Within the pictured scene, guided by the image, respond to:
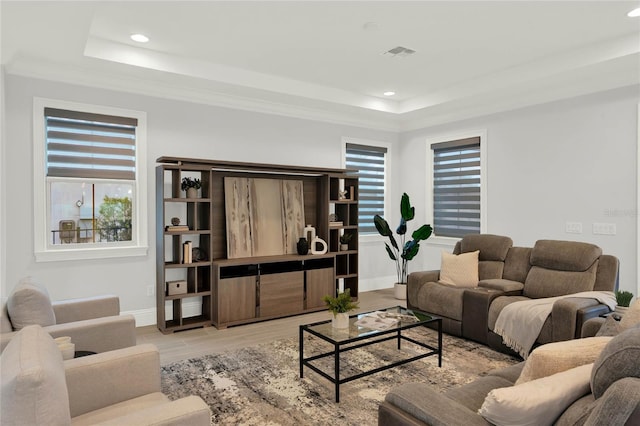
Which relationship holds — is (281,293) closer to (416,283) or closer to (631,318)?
(416,283)

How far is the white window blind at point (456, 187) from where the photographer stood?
5.93 meters

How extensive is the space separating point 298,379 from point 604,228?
12.1ft

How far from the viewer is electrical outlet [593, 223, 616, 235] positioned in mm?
4465

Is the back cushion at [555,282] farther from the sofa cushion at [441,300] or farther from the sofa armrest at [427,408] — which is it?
the sofa armrest at [427,408]

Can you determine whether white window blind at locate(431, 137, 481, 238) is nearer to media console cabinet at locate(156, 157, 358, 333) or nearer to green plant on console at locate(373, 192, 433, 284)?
green plant on console at locate(373, 192, 433, 284)

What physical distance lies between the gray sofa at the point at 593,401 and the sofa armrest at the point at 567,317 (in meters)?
1.79

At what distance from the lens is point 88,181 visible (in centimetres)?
436

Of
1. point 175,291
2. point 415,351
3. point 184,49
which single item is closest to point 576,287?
point 415,351

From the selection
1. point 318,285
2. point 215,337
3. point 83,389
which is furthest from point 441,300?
point 83,389

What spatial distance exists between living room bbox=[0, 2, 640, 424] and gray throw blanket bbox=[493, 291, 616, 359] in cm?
129

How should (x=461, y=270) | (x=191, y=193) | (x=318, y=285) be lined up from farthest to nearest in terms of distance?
1. (x=318, y=285)
2. (x=191, y=193)
3. (x=461, y=270)

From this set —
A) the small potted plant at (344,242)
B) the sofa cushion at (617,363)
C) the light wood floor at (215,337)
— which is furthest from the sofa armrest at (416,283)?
the sofa cushion at (617,363)

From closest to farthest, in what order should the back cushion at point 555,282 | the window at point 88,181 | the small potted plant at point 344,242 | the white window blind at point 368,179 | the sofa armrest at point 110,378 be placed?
the sofa armrest at point 110,378, the back cushion at point 555,282, the window at point 88,181, the small potted plant at point 344,242, the white window blind at point 368,179

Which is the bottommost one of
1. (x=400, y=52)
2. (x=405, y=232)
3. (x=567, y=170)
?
(x=405, y=232)
